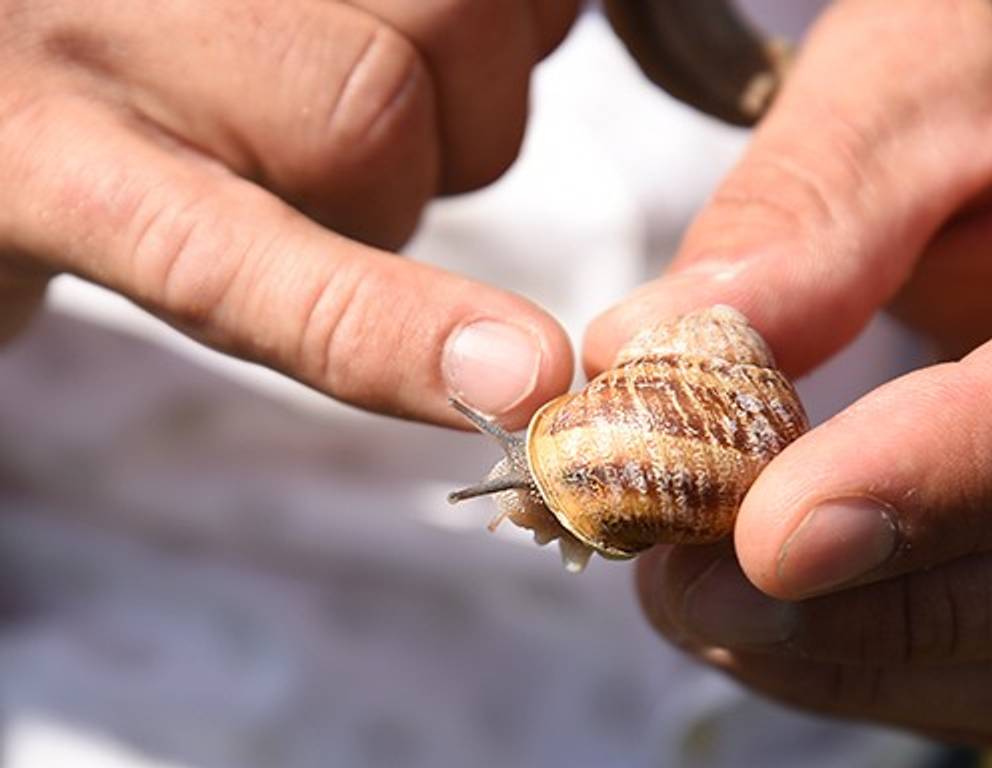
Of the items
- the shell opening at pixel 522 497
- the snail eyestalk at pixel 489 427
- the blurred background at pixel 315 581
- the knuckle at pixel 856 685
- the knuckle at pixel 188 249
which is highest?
the knuckle at pixel 188 249

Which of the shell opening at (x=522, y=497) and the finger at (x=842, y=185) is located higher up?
the finger at (x=842, y=185)

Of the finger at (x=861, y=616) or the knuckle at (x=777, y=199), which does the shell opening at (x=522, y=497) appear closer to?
the finger at (x=861, y=616)

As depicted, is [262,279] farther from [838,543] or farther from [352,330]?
[838,543]

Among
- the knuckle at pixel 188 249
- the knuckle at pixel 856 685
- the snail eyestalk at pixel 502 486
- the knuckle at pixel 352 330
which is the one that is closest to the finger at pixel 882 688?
the knuckle at pixel 856 685

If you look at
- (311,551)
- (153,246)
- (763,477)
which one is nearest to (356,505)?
(311,551)

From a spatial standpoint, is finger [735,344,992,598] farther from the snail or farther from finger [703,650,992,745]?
finger [703,650,992,745]

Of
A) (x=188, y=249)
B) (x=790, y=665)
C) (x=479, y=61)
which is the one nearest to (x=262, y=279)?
(x=188, y=249)
